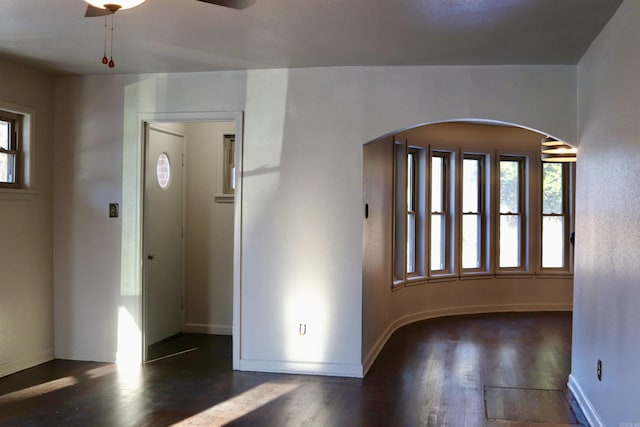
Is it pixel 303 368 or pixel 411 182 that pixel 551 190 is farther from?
pixel 303 368

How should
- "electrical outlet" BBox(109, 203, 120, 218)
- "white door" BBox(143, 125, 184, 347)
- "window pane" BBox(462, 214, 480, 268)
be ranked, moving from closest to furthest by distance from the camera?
1. "electrical outlet" BBox(109, 203, 120, 218)
2. "white door" BBox(143, 125, 184, 347)
3. "window pane" BBox(462, 214, 480, 268)

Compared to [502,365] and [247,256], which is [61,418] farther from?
[502,365]

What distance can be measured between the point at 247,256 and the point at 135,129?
1546 millimetres

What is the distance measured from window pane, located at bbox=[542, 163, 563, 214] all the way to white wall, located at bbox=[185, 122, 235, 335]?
4733 millimetres

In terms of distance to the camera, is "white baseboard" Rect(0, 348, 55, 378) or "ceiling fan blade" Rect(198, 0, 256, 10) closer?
"ceiling fan blade" Rect(198, 0, 256, 10)

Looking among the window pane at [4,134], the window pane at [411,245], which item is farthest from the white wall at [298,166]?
the window pane at [411,245]

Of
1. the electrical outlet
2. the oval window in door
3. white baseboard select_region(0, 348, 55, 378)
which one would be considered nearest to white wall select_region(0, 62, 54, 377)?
white baseboard select_region(0, 348, 55, 378)

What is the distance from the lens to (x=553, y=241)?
29.6 ft

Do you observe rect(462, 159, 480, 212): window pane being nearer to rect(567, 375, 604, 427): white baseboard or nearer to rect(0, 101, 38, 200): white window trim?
rect(567, 375, 604, 427): white baseboard

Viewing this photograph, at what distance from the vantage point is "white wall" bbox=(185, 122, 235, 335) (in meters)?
6.84

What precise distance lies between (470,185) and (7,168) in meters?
5.89

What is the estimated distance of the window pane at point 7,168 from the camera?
5.23m

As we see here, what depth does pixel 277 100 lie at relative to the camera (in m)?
5.36

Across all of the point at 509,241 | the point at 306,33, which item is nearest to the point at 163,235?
the point at 306,33
